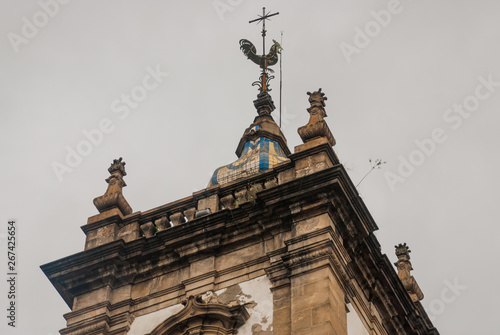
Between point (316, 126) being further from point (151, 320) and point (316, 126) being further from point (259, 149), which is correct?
point (151, 320)

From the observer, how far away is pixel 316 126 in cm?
2345

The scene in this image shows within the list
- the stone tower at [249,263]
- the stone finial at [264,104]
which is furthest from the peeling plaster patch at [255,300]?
the stone finial at [264,104]

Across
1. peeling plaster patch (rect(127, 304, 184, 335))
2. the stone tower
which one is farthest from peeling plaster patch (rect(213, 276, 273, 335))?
peeling plaster patch (rect(127, 304, 184, 335))

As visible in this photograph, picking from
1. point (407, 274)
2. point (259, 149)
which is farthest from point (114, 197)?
point (407, 274)

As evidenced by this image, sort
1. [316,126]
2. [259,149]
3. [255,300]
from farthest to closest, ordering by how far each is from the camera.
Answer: [259,149] → [316,126] → [255,300]

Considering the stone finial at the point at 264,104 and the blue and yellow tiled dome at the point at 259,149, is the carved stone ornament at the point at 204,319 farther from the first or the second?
the stone finial at the point at 264,104

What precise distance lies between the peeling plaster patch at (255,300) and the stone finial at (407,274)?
673 cm

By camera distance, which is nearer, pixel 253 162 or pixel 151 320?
pixel 151 320

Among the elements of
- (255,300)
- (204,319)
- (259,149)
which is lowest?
(204,319)

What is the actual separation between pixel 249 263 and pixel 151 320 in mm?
2042

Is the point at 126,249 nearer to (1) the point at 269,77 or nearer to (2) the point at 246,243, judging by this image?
(2) the point at 246,243

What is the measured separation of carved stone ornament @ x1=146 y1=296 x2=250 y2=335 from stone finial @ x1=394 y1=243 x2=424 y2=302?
7.25 metres

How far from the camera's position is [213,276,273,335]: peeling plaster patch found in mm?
20891

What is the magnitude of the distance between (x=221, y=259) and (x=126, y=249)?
6.27 ft
